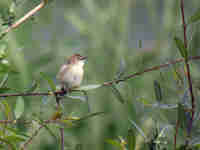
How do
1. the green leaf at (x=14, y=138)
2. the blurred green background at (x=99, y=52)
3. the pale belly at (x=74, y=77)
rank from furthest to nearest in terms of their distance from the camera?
the blurred green background at (x=99, y=52)
the pale belly at (x=74, y=77)
the green leaf at (x=14, y=138)

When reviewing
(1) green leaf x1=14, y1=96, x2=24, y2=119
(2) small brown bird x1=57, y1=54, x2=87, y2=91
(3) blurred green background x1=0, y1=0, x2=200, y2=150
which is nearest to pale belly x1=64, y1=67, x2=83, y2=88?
(2) small brown bird x1=57, y1=54, x2=87, y2=91

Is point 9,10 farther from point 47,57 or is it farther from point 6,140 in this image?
point 47,57

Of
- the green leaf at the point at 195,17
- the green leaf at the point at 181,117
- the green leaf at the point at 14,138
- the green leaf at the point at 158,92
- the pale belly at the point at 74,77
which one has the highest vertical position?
the green leaf at the point at 195,17

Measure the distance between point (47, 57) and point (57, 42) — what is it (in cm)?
18


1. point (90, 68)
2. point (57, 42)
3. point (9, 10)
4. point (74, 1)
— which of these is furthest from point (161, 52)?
point (9, 10)

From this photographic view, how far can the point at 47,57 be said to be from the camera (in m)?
1.58

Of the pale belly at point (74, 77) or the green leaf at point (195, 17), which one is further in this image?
the pale belly at point (74, 77)

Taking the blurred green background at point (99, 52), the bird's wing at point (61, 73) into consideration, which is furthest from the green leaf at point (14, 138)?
the blurred green background at point (99, 52)

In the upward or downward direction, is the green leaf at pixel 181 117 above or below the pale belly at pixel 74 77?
below

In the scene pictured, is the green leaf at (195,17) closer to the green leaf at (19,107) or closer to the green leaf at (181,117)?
the green leaf at (181,117)

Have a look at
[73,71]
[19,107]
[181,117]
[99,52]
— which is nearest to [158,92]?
[181,117]

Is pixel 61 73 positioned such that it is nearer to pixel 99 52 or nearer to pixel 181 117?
pixel 181 117

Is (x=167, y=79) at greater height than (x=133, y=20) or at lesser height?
lesser

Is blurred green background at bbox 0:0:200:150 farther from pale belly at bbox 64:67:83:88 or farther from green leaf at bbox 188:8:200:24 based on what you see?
green leaf at bbox 188:8:200:24
